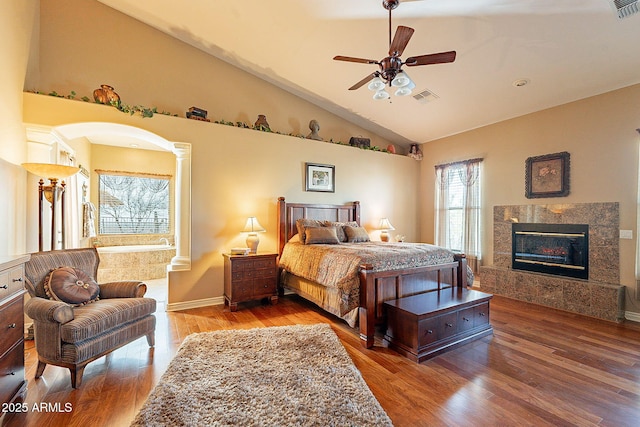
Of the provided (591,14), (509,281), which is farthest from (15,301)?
(509,281)

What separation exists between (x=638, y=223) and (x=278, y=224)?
4900 millimetres

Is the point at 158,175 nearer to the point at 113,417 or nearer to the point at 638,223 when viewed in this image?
the point at 113,417

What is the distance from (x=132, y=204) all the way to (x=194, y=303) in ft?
12.4

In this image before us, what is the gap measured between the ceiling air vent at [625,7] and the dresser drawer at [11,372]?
5497 mm

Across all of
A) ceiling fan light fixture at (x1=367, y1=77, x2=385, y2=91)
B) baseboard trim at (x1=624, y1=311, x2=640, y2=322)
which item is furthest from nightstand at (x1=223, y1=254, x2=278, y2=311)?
baseboard trim at (x1=624, y1=311, x2=640, y2=322)

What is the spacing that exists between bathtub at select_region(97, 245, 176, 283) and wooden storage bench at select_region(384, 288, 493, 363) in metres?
4.98

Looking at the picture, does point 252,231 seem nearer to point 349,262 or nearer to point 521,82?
point 349,262

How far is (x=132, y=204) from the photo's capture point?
651cm

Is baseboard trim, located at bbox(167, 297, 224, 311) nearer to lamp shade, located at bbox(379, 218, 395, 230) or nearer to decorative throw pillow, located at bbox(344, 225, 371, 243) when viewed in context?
decorative throw pillow, located at bbox(344, 225, 371, 243)

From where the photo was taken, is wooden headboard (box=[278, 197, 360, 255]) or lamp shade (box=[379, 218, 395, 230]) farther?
lamp shade (box=[379, 218, 395, 230])

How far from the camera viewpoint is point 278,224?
187 inches

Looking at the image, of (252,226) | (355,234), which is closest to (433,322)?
(355,234)

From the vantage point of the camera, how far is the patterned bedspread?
9.80 feet

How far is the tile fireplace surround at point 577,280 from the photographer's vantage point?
3.73 metres
